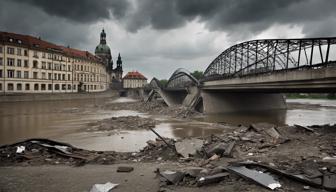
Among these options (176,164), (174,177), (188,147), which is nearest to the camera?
(174,177)

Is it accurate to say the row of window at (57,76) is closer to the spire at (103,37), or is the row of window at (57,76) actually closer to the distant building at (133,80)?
the spire at (103,37)

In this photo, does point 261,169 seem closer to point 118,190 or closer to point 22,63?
point 118,190

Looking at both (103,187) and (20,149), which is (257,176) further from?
(20,149)

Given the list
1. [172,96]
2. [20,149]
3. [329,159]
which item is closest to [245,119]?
[329,159]

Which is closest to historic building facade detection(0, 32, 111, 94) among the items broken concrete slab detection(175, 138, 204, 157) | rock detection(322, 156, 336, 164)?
broken concrete slab detection(175, 138, 204, 157)

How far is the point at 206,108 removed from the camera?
44.9 m

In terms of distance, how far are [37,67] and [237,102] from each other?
198ft

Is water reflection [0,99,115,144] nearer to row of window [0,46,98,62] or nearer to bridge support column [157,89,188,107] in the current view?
bridge support column [157,89,188,107]

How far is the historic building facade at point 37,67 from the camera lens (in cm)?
6512

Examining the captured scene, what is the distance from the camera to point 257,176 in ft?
23.4

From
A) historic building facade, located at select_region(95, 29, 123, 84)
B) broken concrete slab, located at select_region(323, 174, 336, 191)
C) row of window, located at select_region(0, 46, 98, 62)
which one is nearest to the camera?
broken concrete slab, located at select_region(323, 174, 336, 191)

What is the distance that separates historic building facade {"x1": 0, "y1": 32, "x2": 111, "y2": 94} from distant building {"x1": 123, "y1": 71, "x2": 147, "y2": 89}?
68.4 meters

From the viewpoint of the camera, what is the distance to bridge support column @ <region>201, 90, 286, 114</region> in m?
46.6

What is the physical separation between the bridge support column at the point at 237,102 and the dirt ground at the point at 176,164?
3132cm
